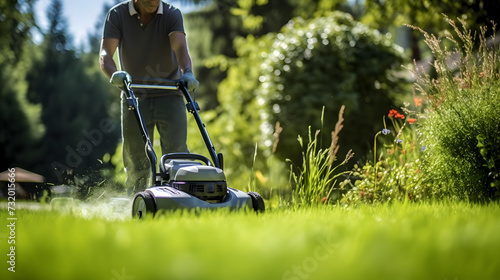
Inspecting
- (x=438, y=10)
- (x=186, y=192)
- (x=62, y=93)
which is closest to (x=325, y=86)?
(x=438, y=10)

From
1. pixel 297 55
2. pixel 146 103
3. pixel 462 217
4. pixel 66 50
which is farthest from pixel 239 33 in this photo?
pixel 462 217

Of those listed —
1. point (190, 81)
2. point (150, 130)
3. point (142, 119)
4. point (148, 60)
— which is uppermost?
point (148, 60)

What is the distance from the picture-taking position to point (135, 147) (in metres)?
4.37

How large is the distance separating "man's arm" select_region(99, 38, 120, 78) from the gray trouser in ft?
0.98

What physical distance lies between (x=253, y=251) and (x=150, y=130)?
2769mm

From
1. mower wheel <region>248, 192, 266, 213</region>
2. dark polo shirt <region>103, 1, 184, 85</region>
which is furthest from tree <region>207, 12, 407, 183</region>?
mower wheel <region>248, 192, 266, 213</region>

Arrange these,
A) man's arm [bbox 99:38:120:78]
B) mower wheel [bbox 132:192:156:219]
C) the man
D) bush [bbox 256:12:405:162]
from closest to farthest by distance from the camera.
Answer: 1. mower wheel [bbox 132:192:156:219]
2. man's arm [bbox 99:38:120:78]
3. the man
4. bush [bbox 256:12:405:162]

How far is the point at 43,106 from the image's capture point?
79.8 feet

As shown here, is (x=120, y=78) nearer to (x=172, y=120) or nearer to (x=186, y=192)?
(x=172, y=120)

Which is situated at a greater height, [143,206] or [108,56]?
[108,56]

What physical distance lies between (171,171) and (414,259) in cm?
195

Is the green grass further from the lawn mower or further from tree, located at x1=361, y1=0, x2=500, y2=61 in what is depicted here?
tree, located at x1=361, y1=0, x2=500, y2=61

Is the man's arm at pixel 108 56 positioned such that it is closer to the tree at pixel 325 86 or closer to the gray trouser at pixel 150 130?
the gray trouser at pixel 150 130

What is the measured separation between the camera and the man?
4.22 metres
